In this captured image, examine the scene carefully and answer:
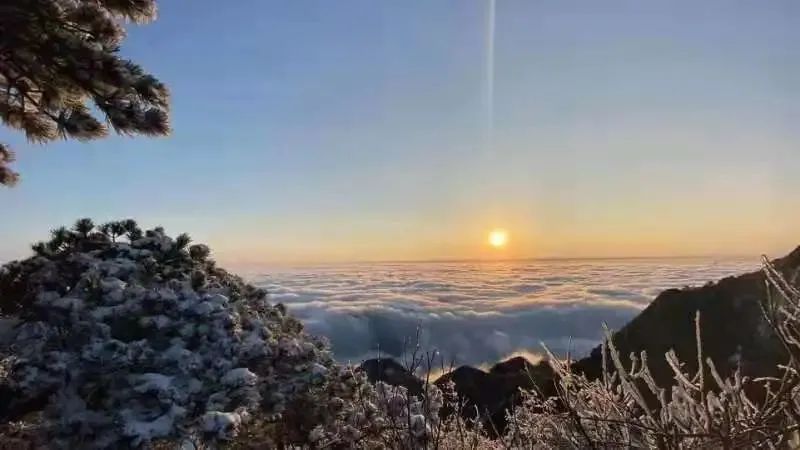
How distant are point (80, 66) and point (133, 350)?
2734 millimetres

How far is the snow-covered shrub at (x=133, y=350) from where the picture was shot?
5820 millimetres

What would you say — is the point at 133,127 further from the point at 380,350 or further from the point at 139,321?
the point at 380,350

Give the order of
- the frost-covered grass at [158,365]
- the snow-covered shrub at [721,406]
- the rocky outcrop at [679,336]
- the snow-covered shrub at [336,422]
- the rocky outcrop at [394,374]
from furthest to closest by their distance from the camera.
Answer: the rocky outcrop at [679,336] → the snow-covered shrub at [336,422] → the frost-covered grass at [158,365] → the rocky outcrop at [394,374] → the snow-covered shrub at [721,406]

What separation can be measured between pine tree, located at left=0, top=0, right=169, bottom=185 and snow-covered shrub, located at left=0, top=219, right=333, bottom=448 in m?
1.38

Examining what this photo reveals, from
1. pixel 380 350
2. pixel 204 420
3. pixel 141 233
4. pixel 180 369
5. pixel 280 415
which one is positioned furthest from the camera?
pixel 141 233

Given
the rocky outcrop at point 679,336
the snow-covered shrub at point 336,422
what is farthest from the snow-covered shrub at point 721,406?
the rocky outcrop at point 679,336

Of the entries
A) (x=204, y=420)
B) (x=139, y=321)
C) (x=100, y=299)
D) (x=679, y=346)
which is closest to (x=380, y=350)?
(x=204, y=420)

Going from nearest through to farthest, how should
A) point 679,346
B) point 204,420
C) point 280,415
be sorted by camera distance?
point 204,420 → point 280,415 → point 679,346

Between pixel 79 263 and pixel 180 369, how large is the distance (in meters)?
1.68

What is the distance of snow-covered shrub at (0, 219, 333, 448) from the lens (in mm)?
5820

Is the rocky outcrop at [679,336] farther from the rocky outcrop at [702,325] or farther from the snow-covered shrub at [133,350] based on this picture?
the snow-covered shrub at [133,350]

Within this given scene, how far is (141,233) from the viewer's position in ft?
24.8

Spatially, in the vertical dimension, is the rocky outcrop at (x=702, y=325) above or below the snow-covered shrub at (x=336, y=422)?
below

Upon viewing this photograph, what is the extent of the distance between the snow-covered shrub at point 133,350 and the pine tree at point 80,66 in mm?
1376
